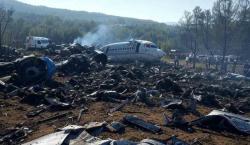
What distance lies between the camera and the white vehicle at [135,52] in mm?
35750

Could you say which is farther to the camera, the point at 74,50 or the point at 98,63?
the point at 74,50

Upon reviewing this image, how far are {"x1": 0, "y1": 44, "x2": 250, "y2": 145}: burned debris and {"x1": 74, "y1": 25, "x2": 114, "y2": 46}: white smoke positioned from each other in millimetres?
54128

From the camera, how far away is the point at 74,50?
3622 cm

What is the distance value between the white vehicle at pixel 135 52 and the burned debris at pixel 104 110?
38.6 feet

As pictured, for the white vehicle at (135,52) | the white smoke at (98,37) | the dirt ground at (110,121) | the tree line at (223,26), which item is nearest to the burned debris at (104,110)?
the dirt ground at (110,121)

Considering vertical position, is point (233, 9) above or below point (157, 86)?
above

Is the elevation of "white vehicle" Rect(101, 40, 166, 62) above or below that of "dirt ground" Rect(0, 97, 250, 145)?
above

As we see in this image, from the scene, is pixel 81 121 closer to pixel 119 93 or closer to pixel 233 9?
pixel 119 93

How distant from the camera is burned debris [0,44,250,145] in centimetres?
1061

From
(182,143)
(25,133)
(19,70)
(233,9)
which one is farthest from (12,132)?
(233,9)

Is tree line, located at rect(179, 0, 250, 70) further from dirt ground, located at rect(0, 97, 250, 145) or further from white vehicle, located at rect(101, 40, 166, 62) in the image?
dirt ground, located at rect(0, 97, 250, 145)

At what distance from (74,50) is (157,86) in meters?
17.2

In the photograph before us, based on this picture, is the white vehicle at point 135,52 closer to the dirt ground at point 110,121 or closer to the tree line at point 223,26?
the tree line at point 223,26

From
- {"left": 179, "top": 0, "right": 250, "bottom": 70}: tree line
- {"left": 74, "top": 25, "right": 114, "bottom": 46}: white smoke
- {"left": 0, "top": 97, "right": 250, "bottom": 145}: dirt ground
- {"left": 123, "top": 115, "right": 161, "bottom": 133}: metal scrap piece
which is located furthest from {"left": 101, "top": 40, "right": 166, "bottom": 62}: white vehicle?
{"left": 74, "top": 25, "right": 114, "bottom": 46}: white smoke
